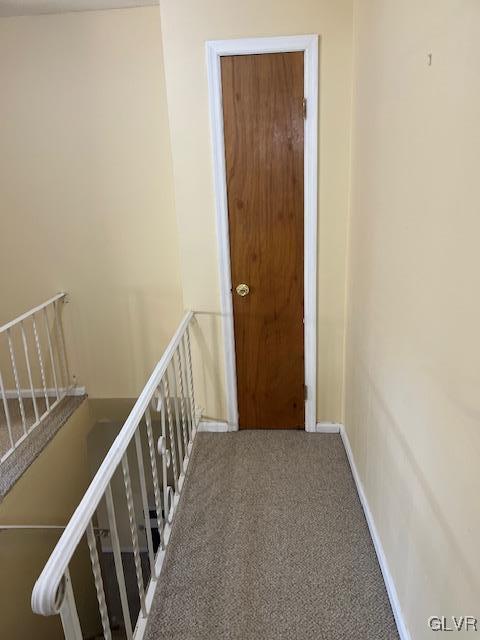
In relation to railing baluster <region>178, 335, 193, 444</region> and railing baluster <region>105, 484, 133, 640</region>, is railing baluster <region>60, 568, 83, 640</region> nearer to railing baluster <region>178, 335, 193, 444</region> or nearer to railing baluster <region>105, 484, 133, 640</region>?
railing baluster <region>105, 484, 133, 640</region>

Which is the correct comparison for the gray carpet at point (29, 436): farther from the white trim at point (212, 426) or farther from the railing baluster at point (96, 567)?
the railing baluster at point (96, 567)

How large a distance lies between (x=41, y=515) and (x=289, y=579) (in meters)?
1.75

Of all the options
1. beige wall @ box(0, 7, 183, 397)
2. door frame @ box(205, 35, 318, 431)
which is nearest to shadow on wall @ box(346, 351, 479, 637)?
door frame @ box(205, 35, 318, 431)

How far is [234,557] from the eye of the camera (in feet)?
6.36

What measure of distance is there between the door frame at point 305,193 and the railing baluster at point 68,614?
5.87 ft

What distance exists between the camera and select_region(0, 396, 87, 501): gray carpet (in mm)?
2588

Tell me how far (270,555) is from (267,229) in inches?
63.5

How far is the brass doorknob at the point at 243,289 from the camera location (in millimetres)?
2650

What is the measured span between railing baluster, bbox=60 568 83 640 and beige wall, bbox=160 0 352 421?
1794 mm

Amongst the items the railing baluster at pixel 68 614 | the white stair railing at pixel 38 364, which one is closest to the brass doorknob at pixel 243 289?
the white stair railing at pixel 38 364

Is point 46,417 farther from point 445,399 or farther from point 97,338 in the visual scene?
point 445,399

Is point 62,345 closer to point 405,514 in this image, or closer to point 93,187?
point 93,187

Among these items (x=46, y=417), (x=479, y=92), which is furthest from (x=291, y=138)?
(x=46, y=417)

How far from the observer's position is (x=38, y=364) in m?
3.33
